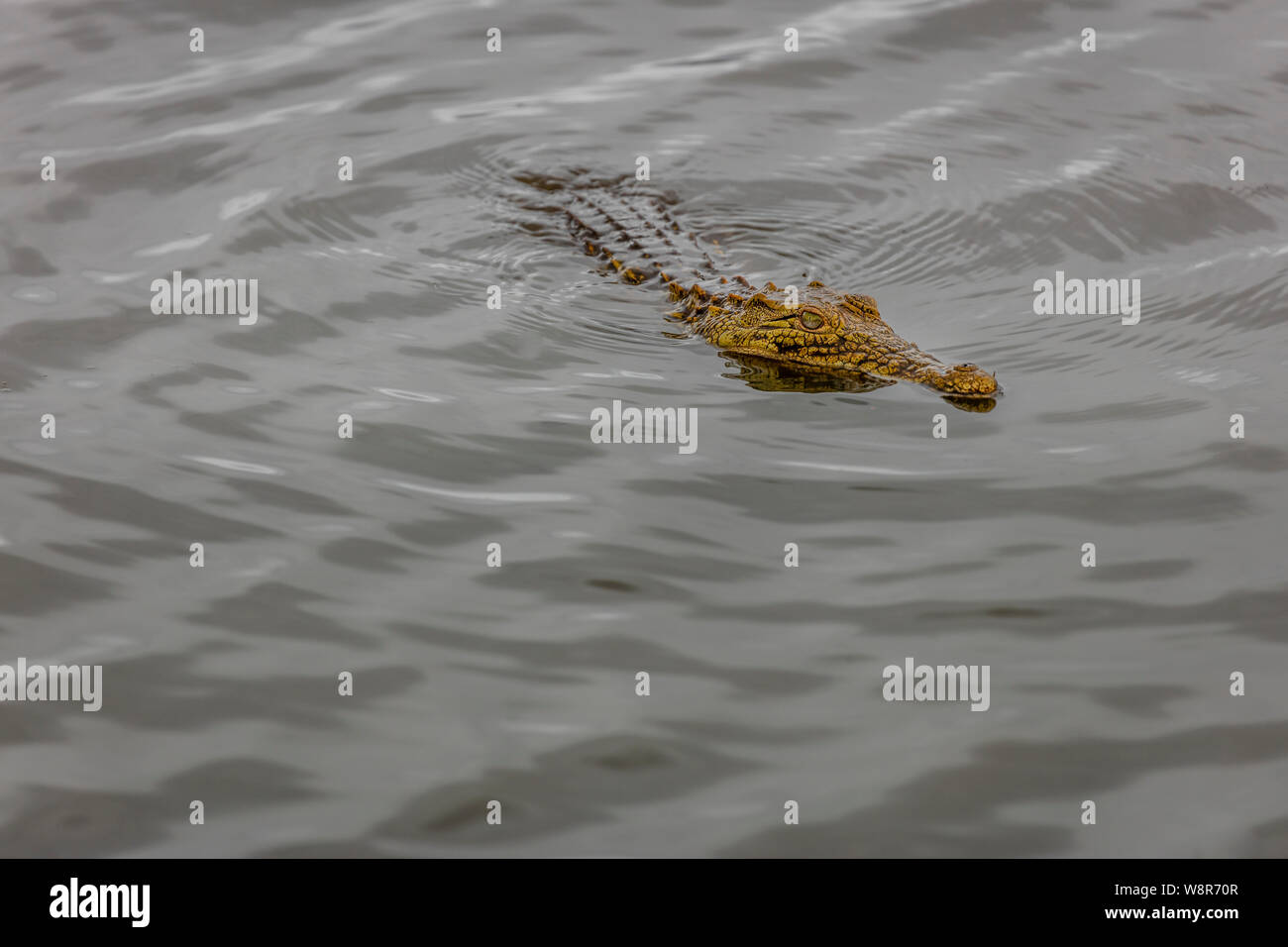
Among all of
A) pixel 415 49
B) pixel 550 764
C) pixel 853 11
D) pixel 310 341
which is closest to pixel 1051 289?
pixel 310 341

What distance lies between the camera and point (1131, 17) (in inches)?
580

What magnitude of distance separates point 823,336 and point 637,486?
7.13 feet

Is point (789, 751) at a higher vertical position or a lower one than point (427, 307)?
lower

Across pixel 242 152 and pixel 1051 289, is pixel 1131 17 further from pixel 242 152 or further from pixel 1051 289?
pixel 242 152

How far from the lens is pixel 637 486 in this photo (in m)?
6.91

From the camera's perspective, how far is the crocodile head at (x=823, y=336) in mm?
8070

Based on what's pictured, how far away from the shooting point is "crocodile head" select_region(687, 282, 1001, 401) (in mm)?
8070

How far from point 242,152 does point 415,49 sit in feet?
10.4
